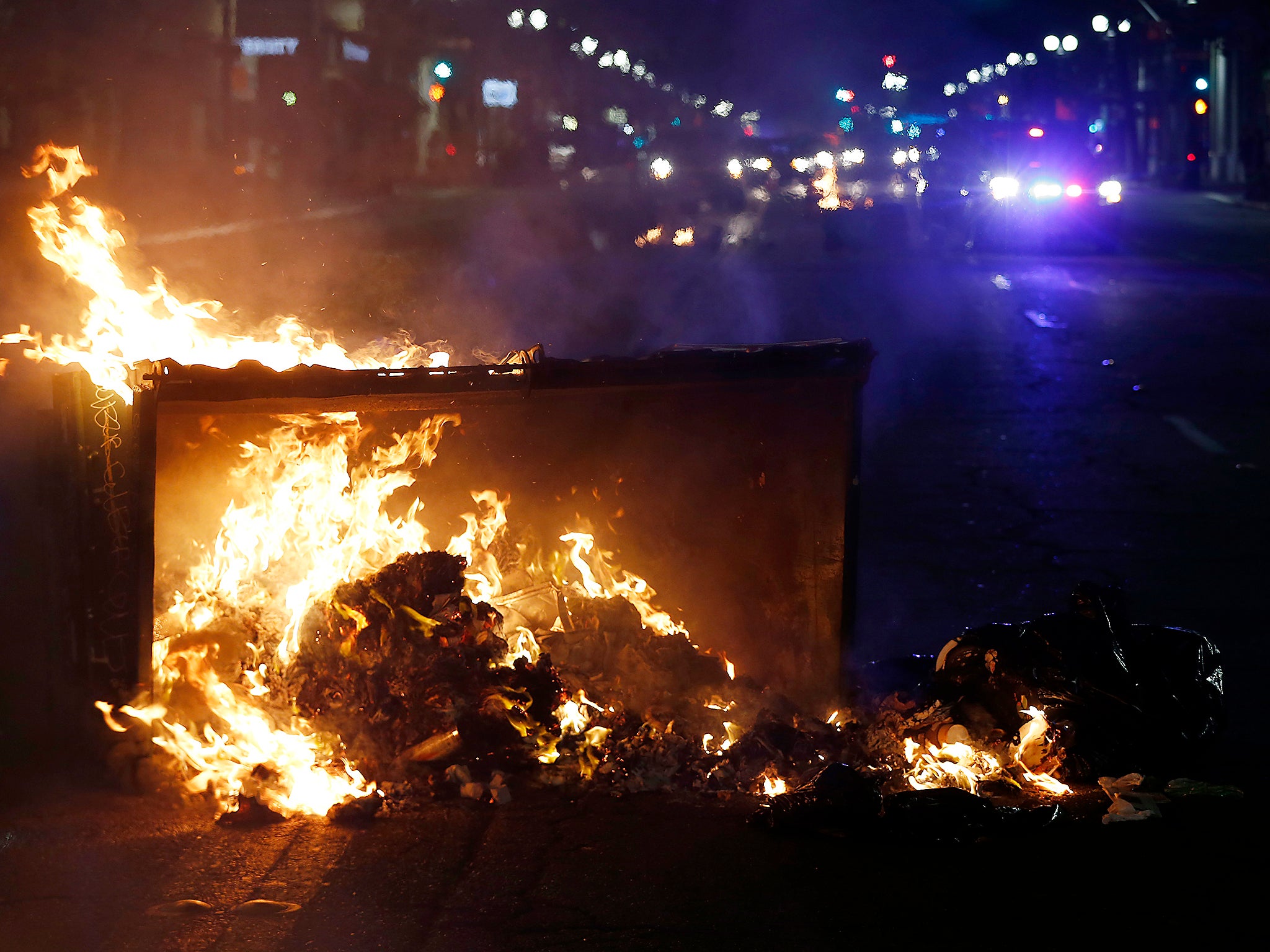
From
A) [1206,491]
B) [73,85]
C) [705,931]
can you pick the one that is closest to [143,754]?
[705,931]

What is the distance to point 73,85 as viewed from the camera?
18875 millimetres

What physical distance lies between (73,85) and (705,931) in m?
19.5

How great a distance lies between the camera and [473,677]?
4.40m

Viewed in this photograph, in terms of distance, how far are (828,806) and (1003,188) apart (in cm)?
2294

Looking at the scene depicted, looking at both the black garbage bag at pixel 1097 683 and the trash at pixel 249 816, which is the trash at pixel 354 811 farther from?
the black garbage bag at pixel 1097 683

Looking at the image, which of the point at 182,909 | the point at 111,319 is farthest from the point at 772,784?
the point at 111,319

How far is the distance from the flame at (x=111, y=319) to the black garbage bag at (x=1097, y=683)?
2.53 metres

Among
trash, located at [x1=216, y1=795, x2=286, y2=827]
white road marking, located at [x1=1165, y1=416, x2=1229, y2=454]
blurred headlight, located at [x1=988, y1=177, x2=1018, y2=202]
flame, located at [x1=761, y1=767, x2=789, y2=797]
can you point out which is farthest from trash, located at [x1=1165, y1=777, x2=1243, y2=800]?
blurred headlight, located at [x1=988, y1=177, x2=1018, y2=202]

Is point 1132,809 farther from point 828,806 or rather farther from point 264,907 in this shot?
point 264,907

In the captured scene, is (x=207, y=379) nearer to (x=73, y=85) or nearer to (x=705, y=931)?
(x=705, y=931)

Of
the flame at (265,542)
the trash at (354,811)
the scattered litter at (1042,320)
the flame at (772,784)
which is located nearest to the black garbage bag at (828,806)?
the flame at (772,784)

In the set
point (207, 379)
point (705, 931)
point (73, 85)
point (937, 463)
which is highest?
point (73, 85)

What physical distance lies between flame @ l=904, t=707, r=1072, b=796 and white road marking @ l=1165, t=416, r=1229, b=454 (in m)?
5.92

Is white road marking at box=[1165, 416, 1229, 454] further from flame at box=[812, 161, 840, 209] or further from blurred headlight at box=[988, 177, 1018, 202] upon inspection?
flame at box=[812, 161, 840, 209]
